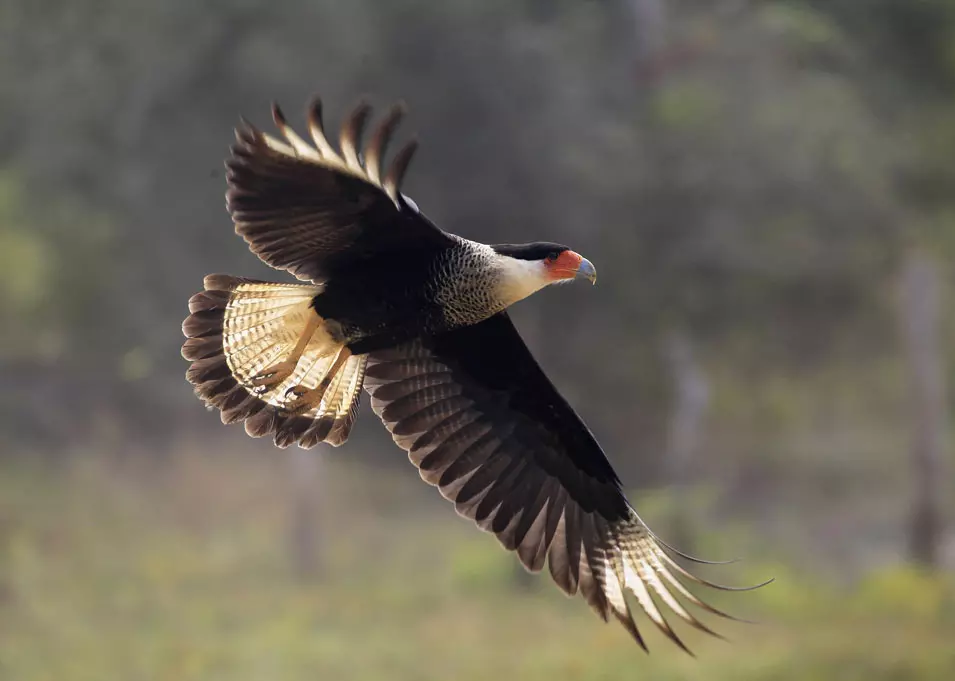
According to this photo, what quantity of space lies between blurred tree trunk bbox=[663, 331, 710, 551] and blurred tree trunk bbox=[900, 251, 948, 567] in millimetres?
1754

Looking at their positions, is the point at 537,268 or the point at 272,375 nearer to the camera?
the point at 537,268

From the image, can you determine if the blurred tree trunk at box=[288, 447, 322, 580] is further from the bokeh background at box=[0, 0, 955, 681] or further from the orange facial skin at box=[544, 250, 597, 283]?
the orange facial skin at box=[544, 250, 597, 283]

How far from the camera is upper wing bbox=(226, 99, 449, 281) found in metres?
3.10

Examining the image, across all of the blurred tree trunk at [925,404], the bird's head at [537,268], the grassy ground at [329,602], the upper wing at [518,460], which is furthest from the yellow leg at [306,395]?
the blurred tree trunk at [925,404]

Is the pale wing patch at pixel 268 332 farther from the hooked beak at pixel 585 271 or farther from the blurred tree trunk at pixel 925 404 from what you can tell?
the blurred tree trunk at pixel 925 404

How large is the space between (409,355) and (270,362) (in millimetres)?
487

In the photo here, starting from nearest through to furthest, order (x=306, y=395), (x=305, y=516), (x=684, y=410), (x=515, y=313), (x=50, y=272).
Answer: (x=306, y=395) → (x=50, y=272) → (x=515, y=313) → (x=305, y=516) → (x=684, y=410)

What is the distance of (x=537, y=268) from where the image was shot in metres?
3.54

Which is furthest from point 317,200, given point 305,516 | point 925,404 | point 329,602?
point 925,404

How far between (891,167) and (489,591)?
4.55 metres

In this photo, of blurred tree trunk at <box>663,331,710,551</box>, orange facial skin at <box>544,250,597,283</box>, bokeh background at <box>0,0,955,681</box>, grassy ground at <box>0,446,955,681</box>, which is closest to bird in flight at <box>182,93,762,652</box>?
orange facial skin at <box>544,250,597,283</box>

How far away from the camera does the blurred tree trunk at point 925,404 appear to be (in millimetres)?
10742

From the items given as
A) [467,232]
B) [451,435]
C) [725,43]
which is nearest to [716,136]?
[725,43]

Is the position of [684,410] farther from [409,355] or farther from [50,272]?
[409,355]
